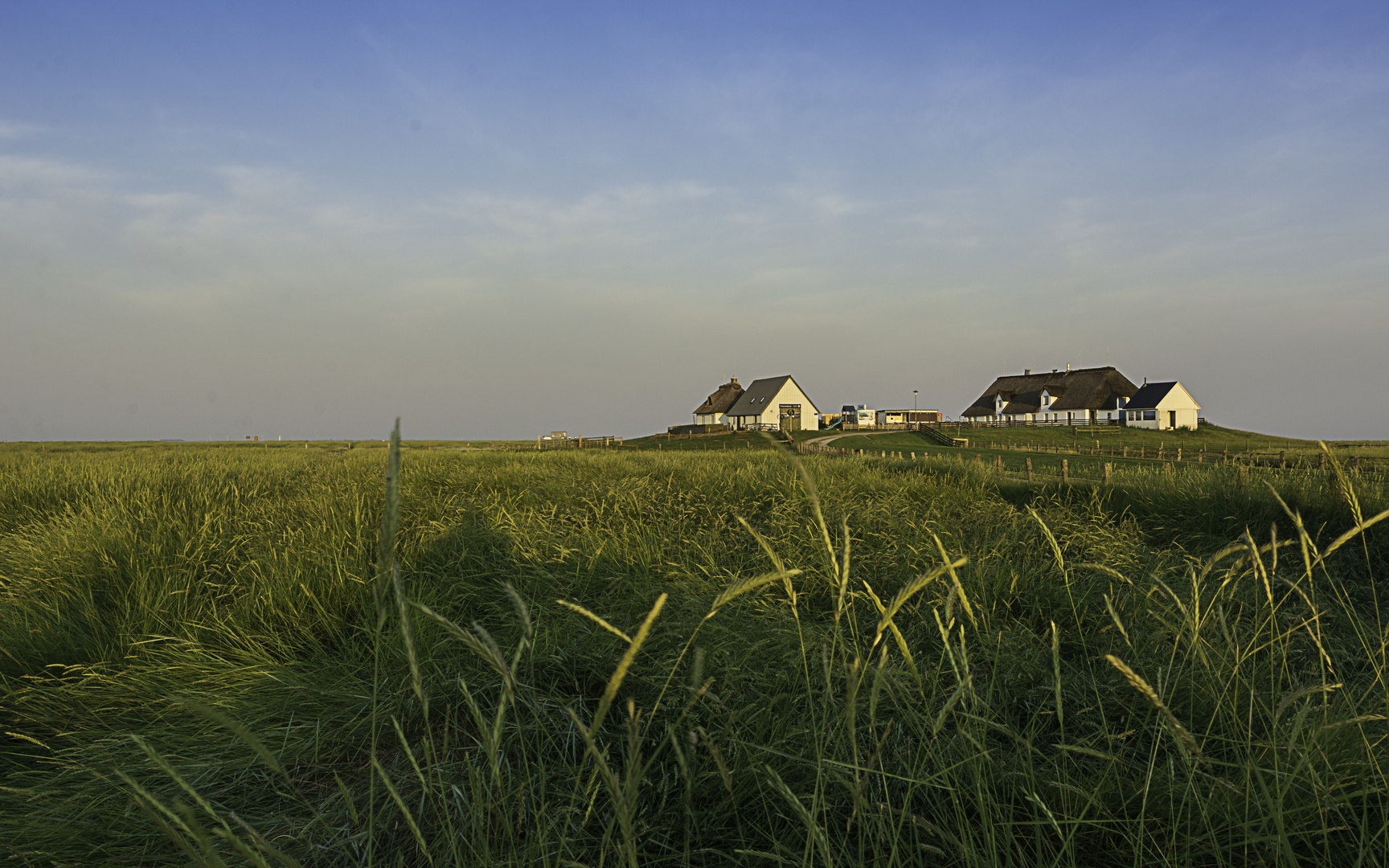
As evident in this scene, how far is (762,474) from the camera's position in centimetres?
997

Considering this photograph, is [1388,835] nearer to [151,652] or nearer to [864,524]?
[864,524]

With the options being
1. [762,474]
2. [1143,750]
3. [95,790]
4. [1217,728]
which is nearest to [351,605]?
[95,790]

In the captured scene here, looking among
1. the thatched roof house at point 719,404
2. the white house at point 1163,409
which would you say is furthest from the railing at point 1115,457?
the thatched roof house at point 719,404

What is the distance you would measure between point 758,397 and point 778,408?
145 inches

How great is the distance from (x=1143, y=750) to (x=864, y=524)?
3562mm

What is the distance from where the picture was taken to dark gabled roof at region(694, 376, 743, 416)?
70.3m

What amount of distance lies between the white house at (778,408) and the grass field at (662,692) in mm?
52931

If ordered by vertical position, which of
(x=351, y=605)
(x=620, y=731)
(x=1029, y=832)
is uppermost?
(x=351, y=605)

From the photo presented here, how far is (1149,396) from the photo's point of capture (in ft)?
200

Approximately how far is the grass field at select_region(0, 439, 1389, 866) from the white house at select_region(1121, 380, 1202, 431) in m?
62.4

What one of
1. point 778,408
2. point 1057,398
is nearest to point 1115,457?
point 778,408

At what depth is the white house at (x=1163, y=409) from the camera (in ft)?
194

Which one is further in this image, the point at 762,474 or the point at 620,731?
the point at 762,474

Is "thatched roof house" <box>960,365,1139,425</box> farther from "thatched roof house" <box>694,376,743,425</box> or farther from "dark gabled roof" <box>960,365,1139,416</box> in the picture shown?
"thatched roof house" <box>694,376,743,425</box>
